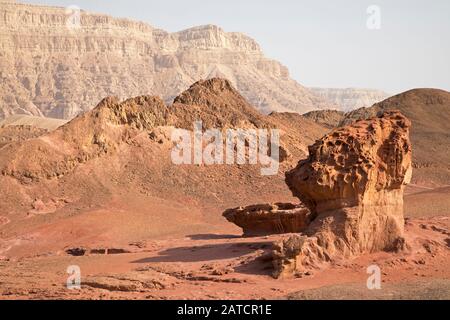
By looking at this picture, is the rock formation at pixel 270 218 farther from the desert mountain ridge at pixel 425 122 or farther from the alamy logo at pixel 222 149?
the desert mountain ridge at pixel 425 122

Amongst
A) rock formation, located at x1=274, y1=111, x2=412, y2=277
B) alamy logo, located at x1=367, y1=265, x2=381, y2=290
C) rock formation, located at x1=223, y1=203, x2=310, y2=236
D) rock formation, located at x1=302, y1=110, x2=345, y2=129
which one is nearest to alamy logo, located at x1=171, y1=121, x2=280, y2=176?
rock formation, located at x1=223, y1=203, x2=310, y2=236

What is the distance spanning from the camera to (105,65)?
541ft

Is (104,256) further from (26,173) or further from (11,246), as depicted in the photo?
(26,173)

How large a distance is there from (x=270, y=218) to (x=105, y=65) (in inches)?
5646

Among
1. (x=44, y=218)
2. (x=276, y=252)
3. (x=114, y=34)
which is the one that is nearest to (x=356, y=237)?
(x=276, y=252)

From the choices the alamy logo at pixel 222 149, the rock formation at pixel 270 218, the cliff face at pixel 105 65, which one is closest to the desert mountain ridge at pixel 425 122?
the alamy logo at pixel 222 149

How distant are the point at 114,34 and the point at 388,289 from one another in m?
167

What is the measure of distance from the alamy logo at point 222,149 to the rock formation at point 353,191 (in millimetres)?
21135

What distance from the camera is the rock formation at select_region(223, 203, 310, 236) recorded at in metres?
24.9

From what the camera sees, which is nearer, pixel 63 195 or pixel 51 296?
pixel 51 296

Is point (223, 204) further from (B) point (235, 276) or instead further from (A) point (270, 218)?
(B) point (235, 276)

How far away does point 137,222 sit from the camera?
32.3m

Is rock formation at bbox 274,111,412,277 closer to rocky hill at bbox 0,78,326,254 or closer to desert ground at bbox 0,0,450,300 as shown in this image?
desert ground at bbox 0,0,450,300

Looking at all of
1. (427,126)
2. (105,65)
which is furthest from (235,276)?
(105,65)
